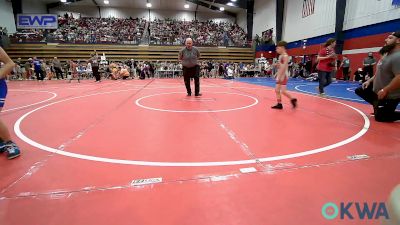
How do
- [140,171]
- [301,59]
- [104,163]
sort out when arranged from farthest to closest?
[301,59]
[104,163]
[140,171]

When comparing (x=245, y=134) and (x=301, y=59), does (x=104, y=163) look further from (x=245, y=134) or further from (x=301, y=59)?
(x=301, y=59)

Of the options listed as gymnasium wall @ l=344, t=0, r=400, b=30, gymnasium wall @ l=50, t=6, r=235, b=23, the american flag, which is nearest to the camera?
gymnasium wall @ l=344, t=0, r=400, b=30

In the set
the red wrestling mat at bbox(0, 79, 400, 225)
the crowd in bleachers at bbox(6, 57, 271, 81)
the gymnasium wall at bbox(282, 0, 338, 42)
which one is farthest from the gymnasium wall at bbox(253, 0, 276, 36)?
the red wrestling mat at bbox(0, 79, 400, 225)

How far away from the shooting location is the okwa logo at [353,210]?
170cm

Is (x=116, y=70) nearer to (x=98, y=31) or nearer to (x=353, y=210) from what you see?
(x=98, y=31)

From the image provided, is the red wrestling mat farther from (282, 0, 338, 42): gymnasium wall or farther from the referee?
(282, 0, 338, 42): gymnasium wall

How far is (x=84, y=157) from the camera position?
2.75m

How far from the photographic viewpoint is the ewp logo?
23766 millimetres

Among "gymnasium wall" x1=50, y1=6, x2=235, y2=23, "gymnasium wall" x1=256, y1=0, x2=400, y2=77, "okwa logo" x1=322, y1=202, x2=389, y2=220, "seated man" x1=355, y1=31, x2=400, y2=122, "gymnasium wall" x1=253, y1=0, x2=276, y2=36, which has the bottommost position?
"okwa logo" x1=322, y1=202, x2=389, y2=220

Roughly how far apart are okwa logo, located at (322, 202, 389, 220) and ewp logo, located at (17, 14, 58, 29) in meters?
28.2

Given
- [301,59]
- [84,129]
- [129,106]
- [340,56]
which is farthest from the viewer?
[301,59]

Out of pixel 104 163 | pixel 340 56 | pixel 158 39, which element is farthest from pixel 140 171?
pixel 158 39

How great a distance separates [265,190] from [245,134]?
5.24 feet

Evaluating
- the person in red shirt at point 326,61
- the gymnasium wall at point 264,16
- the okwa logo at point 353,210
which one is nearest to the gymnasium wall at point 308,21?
the gymnasium wall at point 264,16
